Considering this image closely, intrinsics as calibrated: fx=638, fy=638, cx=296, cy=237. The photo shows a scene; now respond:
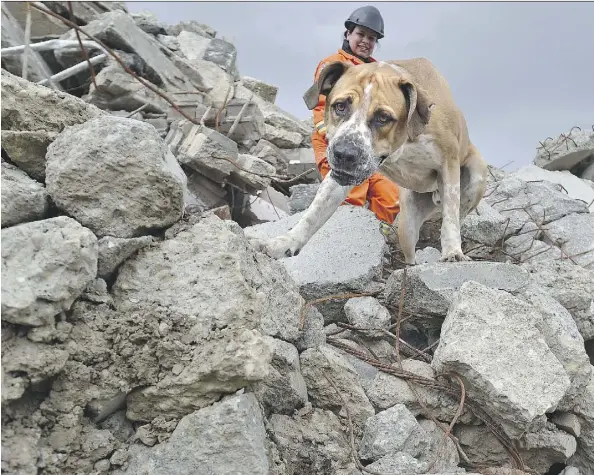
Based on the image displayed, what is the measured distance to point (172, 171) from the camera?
2.56 metres

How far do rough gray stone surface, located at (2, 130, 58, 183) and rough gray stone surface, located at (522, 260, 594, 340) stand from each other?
10.9 feet

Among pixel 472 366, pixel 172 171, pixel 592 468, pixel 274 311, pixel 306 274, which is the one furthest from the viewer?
pixel 306 274

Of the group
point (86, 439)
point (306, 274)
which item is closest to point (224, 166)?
point (306, 274)

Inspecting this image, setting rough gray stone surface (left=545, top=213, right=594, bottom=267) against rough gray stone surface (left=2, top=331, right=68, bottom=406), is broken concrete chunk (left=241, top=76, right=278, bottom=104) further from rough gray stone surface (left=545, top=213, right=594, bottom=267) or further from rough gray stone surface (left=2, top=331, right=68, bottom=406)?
rough gray stone surface (left=2, top=331, right=68, bottom=406)

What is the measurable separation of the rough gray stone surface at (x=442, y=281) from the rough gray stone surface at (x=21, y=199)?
257cm

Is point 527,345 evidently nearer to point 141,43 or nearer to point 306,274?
point 306,274

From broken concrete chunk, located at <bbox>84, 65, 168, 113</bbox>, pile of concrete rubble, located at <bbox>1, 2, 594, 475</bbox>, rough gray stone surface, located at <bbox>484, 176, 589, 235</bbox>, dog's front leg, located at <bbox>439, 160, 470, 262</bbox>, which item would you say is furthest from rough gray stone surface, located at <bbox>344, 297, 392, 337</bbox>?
broken concrete chunk, located at <bbox>84, 65, 168, 113</bbox>

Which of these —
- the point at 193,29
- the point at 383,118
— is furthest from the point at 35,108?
the point at 193,29

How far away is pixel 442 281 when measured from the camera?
165 inches

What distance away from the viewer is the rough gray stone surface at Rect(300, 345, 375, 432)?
10.3 ft

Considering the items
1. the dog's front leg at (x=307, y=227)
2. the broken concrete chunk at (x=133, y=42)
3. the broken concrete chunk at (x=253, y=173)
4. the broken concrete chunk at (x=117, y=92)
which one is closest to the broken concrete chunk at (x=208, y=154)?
the broken concrete chunk at (x=253, y=173)

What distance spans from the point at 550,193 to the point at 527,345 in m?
5.20

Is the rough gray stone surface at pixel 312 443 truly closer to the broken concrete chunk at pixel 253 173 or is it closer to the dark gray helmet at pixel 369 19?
the broken concrete chunk at pixel 253 173

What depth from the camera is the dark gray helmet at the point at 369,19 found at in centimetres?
718
